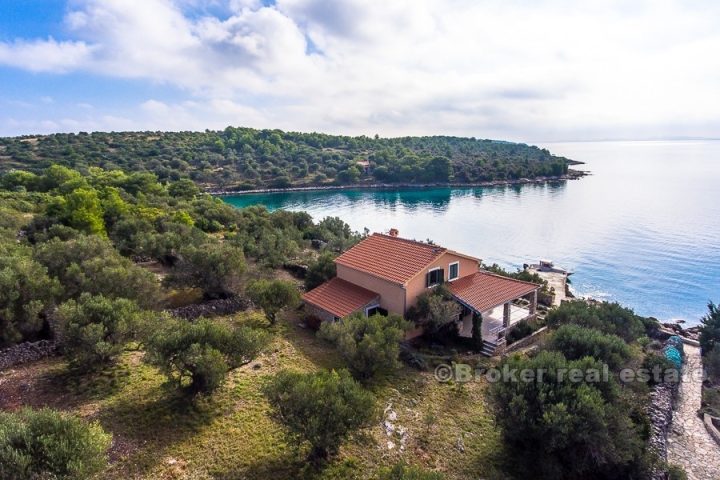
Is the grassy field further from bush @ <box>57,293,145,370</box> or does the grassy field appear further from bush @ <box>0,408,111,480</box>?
bush @ <box>0,408,111,480</box>

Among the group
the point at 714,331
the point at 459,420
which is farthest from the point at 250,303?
the point at 714,331

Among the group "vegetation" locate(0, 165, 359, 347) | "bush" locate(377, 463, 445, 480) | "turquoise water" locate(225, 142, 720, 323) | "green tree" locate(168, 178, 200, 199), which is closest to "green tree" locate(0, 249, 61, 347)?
"vegetation" locate(0, 165, 359, 347)

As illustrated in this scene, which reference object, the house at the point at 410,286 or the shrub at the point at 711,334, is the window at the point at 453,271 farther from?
the shrub at the point at 711,334

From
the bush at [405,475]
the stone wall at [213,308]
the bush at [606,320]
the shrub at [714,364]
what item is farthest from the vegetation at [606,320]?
the stone wall at [213,308]

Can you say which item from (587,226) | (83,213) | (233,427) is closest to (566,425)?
(233,427)

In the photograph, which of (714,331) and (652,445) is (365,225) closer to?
(714,331)

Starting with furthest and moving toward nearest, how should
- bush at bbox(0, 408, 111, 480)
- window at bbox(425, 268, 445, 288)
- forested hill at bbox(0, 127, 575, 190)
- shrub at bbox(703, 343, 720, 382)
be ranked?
forested hill at bbox(0, 127, 575, 190)
window at bbox(425, 268, 445, 288)
shrub at bbox(703, 343, 720, 382)
bush at bbox(0, 408, 111, 480)
